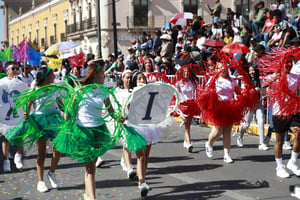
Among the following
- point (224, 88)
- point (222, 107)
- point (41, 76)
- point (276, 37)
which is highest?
point (276, 37)

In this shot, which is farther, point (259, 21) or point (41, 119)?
point (259, 21)

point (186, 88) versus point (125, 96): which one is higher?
point (125, 96)

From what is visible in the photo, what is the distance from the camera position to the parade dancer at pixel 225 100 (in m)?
9.80

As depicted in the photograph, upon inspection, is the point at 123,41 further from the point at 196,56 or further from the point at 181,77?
the point at 181,77

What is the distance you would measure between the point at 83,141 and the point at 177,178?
2.35 m

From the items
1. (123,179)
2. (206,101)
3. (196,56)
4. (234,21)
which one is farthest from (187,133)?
(234,21)

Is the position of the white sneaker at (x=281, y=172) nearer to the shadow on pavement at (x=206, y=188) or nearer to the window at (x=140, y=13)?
the shadow on pavement at (x=206, y=188)

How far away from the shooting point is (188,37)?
806 inches

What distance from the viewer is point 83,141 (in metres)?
6.76

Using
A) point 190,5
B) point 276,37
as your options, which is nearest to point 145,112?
point 276,37

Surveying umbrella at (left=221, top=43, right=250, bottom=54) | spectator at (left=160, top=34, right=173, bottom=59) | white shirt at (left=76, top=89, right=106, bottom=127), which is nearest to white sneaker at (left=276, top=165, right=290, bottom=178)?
white shirt at (left=76, top=89, right=106, bottom=127)

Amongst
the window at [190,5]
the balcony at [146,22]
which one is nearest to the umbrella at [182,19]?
the balcony at [146,22]

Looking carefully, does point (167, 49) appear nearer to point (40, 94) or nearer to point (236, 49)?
point (236, 49)

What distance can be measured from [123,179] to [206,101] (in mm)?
2234
